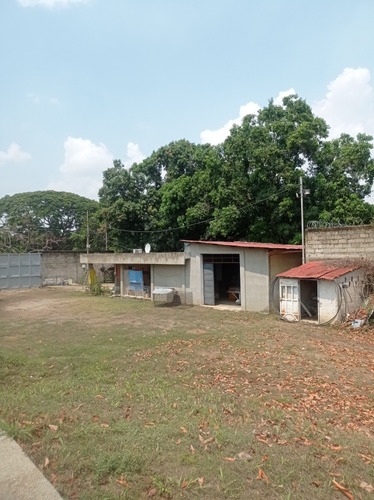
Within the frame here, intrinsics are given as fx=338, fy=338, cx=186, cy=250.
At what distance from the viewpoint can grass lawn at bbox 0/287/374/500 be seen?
325cm

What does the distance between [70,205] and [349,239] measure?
3883cm

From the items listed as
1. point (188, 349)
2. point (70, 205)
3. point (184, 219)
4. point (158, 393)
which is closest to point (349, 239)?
point (188, 349)

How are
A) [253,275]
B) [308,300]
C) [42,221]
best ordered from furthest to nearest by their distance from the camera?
[42,221] < [253,275] < [308,300]

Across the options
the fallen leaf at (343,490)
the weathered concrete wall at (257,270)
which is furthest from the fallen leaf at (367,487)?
the weathered concrete wall at (257,270)

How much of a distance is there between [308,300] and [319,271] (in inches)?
73.7

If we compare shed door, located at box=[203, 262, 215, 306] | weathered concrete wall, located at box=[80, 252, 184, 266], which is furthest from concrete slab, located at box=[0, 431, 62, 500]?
weathered concrete wall, located at box=[80, 252, 184, 266]

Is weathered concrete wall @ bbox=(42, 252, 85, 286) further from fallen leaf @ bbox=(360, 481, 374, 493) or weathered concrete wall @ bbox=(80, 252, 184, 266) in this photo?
fallen leaf @ bbox=(360, 481, 374, 493)

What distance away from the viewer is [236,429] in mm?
4375

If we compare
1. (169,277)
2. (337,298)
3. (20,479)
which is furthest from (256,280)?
(20,479)

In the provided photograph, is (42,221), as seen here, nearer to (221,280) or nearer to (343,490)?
(221,280)

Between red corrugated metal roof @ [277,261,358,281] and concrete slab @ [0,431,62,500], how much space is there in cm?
1042

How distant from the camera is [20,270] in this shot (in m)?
25.3

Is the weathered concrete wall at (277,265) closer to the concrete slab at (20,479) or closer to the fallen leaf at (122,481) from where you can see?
the fallen leaf at (122,481)

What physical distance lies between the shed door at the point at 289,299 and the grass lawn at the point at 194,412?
239cm
